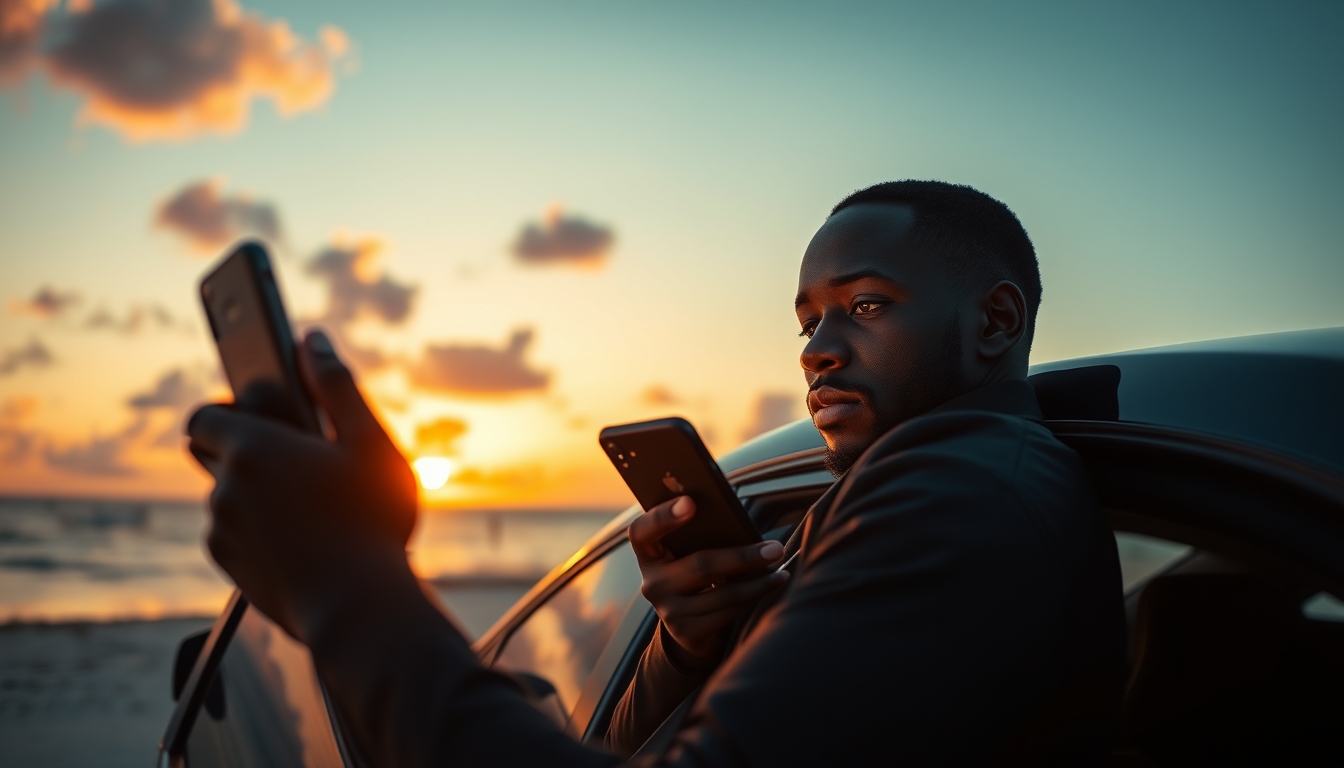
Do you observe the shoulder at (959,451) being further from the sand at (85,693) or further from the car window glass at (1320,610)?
the sand at (85,693)

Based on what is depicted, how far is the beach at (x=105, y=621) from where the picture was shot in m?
6.72

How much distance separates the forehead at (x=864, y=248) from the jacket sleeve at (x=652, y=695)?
2.51 feet

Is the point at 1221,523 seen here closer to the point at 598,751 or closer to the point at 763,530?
the point at 598,751

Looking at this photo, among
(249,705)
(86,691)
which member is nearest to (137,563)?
(86,691)

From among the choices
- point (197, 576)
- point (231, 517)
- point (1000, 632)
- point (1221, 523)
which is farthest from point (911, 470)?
point (197, 576)

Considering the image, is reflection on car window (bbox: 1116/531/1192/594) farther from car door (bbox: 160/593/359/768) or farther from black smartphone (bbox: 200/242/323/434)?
car door (bbox: 160/593/359/768)

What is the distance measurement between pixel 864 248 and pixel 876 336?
0.19m

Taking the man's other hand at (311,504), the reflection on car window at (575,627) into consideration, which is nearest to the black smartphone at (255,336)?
the man's other hand at (311,504)

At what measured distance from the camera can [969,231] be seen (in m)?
1.92

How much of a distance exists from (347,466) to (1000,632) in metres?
0.75

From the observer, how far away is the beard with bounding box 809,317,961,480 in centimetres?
171

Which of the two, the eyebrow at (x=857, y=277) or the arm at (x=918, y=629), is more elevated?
the eyebrow at (x=857, y=277)

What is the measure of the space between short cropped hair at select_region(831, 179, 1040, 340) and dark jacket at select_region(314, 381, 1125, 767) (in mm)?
767

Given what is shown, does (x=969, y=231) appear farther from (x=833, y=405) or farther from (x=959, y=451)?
(x=959, y=451)
